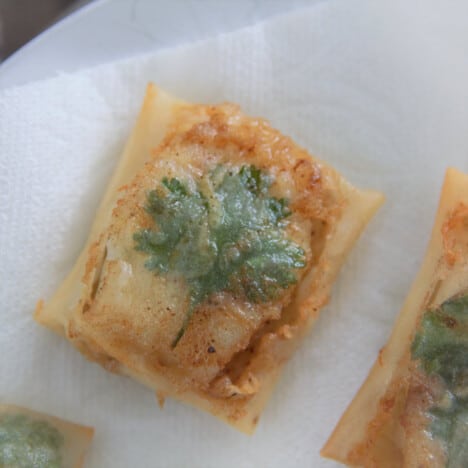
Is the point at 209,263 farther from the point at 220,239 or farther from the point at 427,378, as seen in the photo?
the point at 427,378

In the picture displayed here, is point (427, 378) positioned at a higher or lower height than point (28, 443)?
higher

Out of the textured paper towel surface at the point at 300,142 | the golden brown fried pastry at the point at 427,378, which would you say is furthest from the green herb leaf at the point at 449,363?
the textured paper towel surface at the point at 300,142

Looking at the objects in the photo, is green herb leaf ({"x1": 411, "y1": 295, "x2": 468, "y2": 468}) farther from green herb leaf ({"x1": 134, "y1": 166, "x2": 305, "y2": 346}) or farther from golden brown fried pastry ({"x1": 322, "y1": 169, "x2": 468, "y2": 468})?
green herb leaf ({"x1": 134, "y1": 166, "x2": 305, "y2": 346})

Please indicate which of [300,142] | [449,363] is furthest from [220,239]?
[449,363]

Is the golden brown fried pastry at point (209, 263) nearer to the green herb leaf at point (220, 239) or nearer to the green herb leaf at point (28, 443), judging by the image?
the green herb leaf at point (220, 239)

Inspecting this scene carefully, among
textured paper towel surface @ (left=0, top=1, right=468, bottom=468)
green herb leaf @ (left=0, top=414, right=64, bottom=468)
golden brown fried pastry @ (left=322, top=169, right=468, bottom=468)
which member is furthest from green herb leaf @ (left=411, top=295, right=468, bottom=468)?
green herb leaf @ (left=0, top=414, right=64, bottom=468)

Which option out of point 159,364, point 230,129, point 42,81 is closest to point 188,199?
point 230,129

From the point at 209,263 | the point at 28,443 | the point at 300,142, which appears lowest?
the point at 28,443

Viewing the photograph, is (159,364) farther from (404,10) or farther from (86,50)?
(404,10)
